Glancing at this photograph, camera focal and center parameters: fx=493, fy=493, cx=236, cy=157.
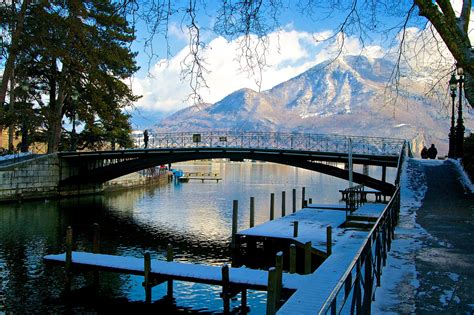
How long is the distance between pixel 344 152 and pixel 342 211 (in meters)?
7.93

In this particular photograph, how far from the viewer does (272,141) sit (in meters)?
43.8

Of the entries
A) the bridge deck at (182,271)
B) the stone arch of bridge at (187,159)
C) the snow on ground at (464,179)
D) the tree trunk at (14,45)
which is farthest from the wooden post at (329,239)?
the stone arch of bridge at (187,159)

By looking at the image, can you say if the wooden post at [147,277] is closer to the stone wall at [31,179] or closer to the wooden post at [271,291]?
the wooden post at [271,291]

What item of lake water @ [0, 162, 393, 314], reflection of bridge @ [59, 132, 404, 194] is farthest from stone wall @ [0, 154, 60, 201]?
lake water @ [0, 162, 393, 314]

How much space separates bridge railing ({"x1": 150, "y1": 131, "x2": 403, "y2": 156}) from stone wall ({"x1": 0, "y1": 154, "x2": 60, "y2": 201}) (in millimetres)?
10188

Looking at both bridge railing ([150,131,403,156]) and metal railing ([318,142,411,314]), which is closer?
metal railing ([318,142,411,314])

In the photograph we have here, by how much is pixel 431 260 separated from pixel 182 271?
8.07 m

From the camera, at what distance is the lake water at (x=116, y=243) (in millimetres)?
15539

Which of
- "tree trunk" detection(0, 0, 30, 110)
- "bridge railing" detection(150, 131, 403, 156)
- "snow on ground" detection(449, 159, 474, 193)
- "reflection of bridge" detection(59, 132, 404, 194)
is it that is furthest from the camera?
"bridge railing" detection(150, 131, 403, 156)

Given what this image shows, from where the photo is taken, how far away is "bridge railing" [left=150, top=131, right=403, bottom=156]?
134 ft

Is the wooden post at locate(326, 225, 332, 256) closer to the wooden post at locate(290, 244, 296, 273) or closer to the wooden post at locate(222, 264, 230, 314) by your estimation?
the wooden post at locate(290, 244, 296, 273)

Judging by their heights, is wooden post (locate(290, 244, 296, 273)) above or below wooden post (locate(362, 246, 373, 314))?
below

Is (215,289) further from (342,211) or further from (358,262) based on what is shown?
(342,211)

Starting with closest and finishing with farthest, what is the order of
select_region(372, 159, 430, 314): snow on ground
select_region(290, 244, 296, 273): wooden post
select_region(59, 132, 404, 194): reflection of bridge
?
select_region(372, 159, 430, 314): snow on ground → select_region(290, 244, 296, 273): wooden post → select_region(59, 132, 404, 194): reflection of bridge
